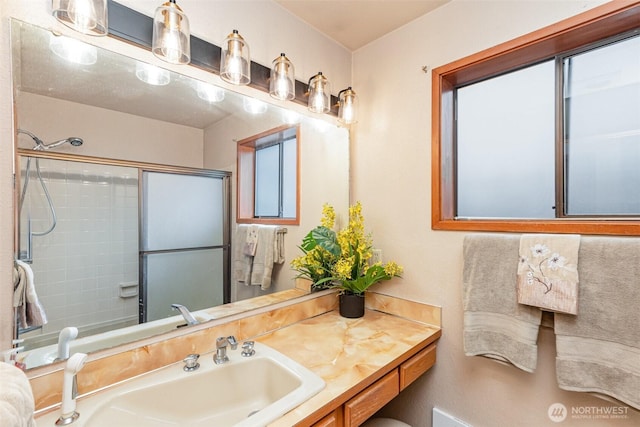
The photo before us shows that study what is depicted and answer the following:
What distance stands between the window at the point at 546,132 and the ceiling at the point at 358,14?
335 millimetres

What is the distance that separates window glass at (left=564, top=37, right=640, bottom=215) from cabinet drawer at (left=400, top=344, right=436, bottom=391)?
0.87m

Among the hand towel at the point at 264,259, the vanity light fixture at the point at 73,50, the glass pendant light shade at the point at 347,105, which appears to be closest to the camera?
the vanity light fixture at the point at 73,50

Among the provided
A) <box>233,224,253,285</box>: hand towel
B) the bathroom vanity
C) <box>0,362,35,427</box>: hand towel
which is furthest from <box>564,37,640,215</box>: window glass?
<box>0,362,35,427</box>: hand towel

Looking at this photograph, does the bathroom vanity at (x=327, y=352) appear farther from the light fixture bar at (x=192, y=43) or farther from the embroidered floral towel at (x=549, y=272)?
the light fixture bar at (x=192, y=43)

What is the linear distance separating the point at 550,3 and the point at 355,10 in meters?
0.81

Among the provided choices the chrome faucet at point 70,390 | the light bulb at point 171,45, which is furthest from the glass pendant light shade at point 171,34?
the chrome faucet at point 70,390

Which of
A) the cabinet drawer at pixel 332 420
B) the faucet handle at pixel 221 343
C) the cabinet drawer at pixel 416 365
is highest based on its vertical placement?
the faucet handle at pixel 221 343

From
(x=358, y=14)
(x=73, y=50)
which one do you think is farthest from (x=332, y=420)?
(x=358, y=14)

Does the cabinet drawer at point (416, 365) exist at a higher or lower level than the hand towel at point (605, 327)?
lower

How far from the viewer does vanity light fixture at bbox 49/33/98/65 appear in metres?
0.85

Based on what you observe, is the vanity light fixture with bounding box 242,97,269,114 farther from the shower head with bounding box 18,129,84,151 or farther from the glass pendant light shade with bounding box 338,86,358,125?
the shower head with bounding box 18,129,84,151

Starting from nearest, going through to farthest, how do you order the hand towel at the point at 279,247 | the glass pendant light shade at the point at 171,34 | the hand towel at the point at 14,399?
1. the hand towel at the point at 14,399
2. the glass pendant light shade at the point at 171,34
3. the hand towel at the point at 279,247

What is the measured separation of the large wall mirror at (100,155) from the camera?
2.69 feet

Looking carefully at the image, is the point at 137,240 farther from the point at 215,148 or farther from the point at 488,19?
the point at 488,19
